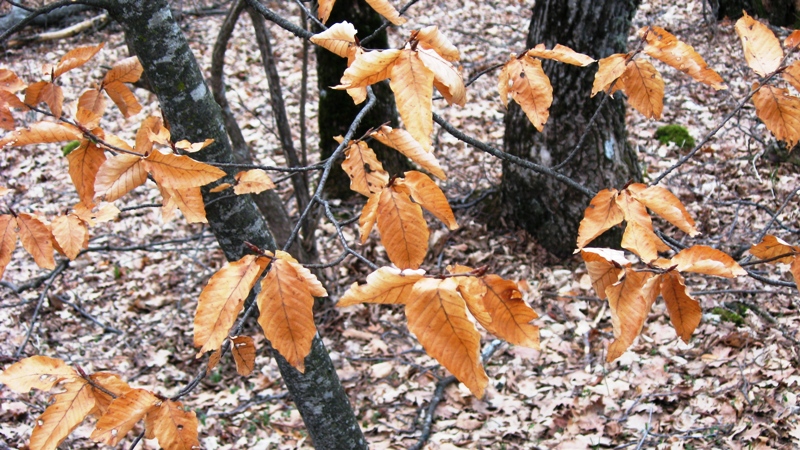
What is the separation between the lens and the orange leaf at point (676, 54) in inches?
51.1

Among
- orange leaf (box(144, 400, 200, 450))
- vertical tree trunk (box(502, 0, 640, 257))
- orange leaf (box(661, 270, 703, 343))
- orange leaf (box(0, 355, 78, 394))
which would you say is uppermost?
vertical tree trunk (box(502, 0, 640, 257))

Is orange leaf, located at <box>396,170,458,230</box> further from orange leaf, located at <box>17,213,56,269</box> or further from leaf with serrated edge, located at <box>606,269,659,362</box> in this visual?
orange leaf, located at <box>17,213,56,269</box>

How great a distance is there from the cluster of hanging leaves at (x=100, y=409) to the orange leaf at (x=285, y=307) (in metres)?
0.35

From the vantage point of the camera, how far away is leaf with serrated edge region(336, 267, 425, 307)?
873 mm

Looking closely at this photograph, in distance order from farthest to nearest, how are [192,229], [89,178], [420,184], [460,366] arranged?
[192,229]
[89,178]
[420,184]
[460,366]

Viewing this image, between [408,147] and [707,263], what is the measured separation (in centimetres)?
63

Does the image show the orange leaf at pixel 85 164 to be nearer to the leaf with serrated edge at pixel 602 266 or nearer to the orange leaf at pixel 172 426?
the orange leaf at pixel 172 426

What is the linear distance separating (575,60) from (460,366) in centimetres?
76

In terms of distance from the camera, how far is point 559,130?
350cm

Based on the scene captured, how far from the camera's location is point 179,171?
1068mm

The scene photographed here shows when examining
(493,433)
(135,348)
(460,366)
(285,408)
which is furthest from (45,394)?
(460,366)

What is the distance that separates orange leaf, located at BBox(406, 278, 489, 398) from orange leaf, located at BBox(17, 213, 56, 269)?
96 centimetres

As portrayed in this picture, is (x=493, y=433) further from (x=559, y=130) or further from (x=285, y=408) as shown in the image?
(x=559, y=130)

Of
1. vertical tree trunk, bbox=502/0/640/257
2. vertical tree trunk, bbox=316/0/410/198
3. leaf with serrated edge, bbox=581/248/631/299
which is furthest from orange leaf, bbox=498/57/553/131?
vertical tree trunk, bbox=316/0/410/198
